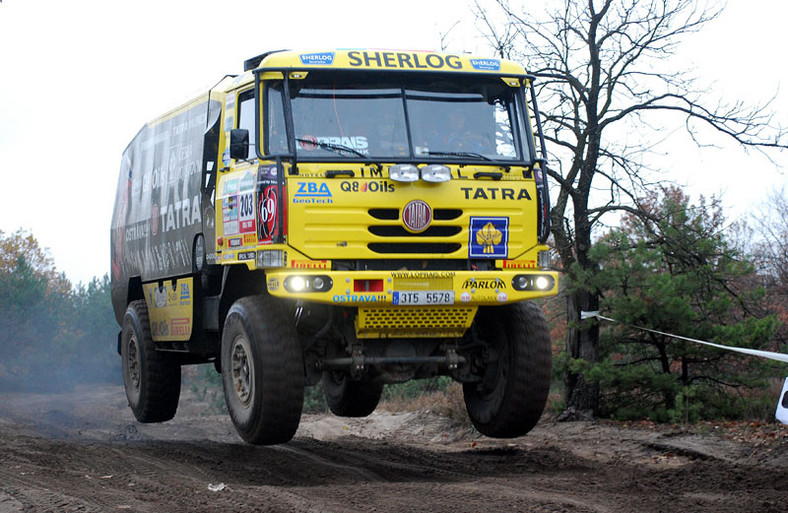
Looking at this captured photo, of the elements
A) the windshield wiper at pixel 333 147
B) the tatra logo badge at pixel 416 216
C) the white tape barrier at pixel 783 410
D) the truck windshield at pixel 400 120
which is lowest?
the white tape barrier at pixel 783 410

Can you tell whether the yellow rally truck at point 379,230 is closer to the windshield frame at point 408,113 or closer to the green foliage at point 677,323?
the windshield frame at point 408,113

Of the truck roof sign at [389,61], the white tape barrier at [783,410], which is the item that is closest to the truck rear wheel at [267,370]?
the truck roof sign at [389,61]

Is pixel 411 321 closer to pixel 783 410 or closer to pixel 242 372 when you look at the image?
pixel 242 372

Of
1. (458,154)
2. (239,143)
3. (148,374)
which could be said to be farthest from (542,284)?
(148,374)

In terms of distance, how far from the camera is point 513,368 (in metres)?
9.72

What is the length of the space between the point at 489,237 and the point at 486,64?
1742 mm

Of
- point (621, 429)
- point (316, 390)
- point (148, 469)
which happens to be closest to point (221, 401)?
point (316, 390)

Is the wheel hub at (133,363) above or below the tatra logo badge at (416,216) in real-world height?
below

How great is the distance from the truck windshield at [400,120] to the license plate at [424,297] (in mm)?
1213

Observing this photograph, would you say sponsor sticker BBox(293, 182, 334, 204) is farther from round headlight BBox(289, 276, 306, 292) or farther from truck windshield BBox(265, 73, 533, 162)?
round headlight BBox(289, 276, 306, 292)

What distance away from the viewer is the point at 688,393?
14984mm

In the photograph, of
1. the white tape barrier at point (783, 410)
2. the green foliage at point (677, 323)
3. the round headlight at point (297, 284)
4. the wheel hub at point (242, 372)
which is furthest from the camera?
the green foliage at point (677, 323)

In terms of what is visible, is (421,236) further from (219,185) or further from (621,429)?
(621,429)

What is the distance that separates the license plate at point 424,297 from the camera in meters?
8.78
